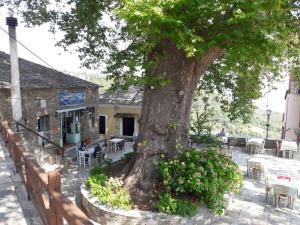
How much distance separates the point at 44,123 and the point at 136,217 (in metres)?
10.8

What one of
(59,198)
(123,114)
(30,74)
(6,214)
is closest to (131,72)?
(6,214)

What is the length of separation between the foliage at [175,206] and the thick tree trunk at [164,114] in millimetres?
723

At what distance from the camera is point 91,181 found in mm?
9523

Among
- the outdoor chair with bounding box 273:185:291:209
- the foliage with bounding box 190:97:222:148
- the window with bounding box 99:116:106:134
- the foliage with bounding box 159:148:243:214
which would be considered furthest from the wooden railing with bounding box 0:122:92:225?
the window with bounding box 99:116:106:134

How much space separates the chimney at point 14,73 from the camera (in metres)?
12.5

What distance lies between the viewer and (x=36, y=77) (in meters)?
16.7

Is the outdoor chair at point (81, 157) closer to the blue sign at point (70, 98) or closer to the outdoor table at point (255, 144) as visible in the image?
the blue sign at point (70, 98)

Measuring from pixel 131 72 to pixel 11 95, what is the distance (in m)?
7.17

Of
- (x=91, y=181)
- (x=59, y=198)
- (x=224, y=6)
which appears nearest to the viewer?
(x=59, y=198)

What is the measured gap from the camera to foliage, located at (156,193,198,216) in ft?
26.8

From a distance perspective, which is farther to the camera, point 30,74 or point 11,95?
point 30,74

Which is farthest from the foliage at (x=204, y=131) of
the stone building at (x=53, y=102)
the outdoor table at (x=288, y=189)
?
the stone building at (x=53, y=102)

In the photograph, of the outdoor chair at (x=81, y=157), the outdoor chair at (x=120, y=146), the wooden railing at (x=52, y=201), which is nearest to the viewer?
the wooden railing at (x=52, y=201)

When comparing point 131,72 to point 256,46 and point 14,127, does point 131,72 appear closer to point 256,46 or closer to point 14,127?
point 256,46
